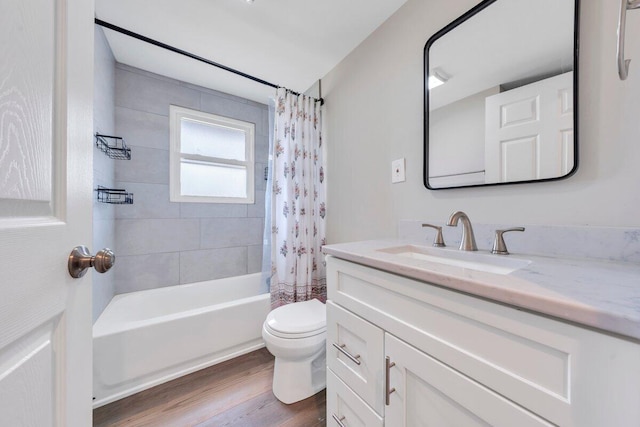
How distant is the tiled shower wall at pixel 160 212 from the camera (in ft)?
6.25

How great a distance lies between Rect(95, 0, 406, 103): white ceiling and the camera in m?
1.33

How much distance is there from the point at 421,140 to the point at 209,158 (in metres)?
1.97

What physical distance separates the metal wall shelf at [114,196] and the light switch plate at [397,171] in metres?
1.86

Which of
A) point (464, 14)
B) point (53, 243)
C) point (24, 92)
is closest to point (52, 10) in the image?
point (24, 92)

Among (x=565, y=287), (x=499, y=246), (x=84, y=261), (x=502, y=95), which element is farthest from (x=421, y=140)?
(x=84, y=261)

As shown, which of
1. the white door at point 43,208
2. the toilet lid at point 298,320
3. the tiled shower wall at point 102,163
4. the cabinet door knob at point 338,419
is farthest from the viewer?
the tiled shower wall at point 102,163

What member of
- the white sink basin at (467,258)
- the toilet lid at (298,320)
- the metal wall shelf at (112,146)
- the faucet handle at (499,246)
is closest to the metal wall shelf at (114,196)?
the metal wall shelf at (112,146)

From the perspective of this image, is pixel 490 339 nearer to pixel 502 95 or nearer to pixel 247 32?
pixel 502 95

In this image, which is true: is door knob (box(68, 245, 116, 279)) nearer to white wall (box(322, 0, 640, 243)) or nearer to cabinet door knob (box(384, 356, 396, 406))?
cabinet door knob (box(384, 356, 396, 406))

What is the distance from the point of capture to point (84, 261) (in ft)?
1.63

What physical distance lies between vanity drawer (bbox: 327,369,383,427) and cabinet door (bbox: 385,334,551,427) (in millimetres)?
80

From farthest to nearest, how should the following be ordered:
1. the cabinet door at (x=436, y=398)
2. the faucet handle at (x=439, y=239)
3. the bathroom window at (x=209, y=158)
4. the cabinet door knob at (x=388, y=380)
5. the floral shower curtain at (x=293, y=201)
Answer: the bathroom window at (x=209, y=158) → the floral shower curtain at (x=293, y=201) → the faucet handle at (x=439, y=239) → the cabinet door knob at (x=388, y=380) → the cabinet door at (x=436, y=398)

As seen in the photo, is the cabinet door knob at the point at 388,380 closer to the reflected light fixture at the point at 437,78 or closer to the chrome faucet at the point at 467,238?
the chrome faucet at the point at 467,238

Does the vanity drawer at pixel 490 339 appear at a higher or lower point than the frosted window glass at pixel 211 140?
lower
